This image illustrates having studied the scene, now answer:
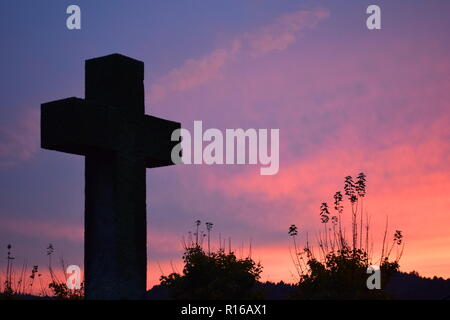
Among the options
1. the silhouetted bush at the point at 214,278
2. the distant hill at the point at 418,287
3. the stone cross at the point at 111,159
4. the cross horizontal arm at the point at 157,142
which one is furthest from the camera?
the distant hill at the point at 418,287

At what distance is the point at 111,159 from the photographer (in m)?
10.7

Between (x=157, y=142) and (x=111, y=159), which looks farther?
(x=157, y=142)

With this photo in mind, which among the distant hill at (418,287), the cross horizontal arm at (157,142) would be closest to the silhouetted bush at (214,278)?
the cross horizontal arm at (157,142)

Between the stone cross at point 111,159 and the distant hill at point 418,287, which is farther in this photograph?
the distant hill at point 418,287

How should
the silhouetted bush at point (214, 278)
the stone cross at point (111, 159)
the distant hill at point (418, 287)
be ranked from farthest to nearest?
the distant hill at point (418, 287)
the silhouetted bush at point (214, 278)
the stone cross at point (111, 159)

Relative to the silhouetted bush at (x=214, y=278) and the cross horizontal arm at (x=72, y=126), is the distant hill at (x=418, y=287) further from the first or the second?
the cross horizontal arm at (x=72, y=126)

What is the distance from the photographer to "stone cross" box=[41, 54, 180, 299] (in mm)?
10312

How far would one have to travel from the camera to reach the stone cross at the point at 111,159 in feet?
33.8

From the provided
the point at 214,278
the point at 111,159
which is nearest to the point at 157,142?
the point at 111,159

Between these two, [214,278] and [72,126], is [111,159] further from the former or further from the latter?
[214,278]

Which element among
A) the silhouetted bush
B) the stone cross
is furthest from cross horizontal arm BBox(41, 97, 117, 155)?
the silhouetted bush

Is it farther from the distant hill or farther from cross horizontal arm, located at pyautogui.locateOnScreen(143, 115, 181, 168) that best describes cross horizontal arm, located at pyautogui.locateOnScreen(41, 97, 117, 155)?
the distant hill
